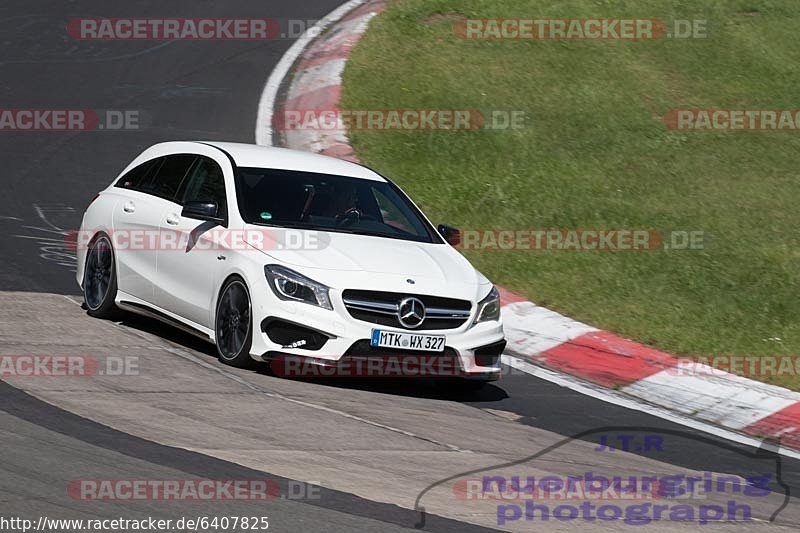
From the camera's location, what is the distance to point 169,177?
35.1 ft

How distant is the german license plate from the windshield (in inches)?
45.3

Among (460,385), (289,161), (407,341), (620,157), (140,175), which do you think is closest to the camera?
(407,341)

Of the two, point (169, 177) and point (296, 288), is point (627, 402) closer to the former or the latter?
point (296, 288)

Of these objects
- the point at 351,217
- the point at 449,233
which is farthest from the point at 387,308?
the point at 449,233

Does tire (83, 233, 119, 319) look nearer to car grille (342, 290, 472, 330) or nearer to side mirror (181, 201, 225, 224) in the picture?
side mirror (181, 201, 225, 224)

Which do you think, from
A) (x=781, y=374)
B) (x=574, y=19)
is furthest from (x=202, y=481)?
(x=574, y=19)

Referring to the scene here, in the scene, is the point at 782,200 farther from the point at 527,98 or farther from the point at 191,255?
the point at 191,255

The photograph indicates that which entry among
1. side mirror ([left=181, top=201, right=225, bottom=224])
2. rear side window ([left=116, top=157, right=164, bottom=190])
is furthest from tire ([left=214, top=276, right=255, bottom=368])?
rear side window ([left=116, top=157, right=164, bottom=190])

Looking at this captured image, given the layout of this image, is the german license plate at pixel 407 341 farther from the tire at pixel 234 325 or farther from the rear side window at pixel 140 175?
the rear side window at pixel 140 175

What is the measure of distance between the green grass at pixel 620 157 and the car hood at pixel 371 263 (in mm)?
2461

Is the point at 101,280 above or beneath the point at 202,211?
beneath

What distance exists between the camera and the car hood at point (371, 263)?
9.20m

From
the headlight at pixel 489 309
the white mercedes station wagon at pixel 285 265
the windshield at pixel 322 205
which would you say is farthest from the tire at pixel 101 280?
the headlight at pixel 489 309

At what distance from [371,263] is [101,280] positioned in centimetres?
261
